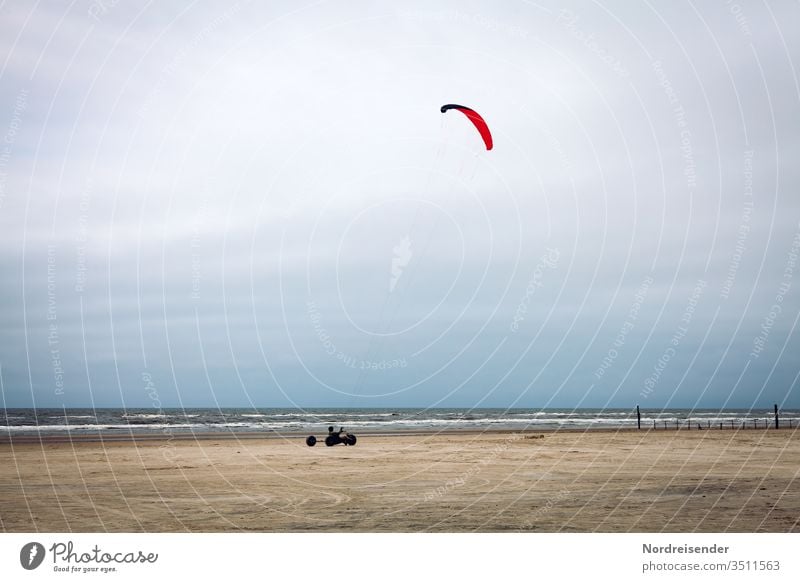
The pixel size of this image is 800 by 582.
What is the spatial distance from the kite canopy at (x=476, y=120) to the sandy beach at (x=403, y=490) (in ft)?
36.9

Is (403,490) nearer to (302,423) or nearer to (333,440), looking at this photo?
(333,440)

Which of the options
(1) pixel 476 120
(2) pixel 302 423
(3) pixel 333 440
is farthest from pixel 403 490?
(2) pixel 302 423

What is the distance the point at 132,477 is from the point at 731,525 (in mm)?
18877

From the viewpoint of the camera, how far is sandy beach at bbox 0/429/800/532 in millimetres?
15734

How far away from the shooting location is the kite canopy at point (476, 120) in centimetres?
2272

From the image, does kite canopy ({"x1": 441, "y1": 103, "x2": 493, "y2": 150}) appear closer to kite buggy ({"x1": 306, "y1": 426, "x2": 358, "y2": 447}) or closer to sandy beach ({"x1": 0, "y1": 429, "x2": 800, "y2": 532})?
sandy beach ({"x1": 0, "y1": 429, "x2": 800, "y2": 532})

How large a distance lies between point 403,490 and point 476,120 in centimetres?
1199

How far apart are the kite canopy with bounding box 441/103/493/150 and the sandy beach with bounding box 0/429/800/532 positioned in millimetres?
11261

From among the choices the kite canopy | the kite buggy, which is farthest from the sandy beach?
the kite canopy

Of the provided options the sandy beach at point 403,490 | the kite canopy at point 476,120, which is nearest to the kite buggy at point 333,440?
the sandy beach at point 403,490

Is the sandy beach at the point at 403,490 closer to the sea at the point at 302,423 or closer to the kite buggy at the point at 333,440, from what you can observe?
the kite buggy at the point at 333,440

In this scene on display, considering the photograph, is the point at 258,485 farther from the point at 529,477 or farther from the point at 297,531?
the point at 529,477

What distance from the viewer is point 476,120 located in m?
23.0
